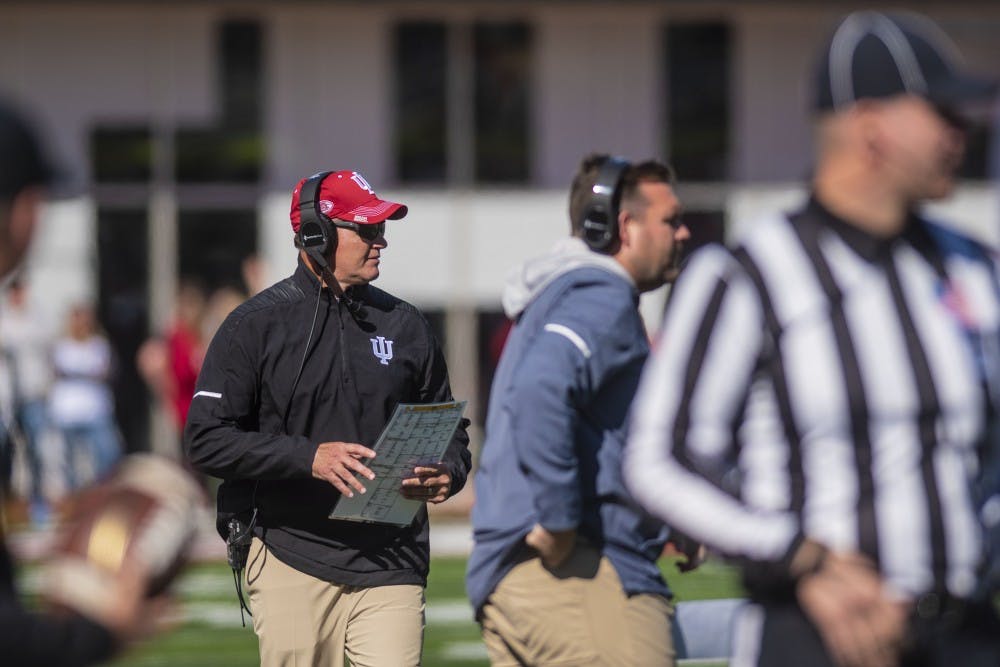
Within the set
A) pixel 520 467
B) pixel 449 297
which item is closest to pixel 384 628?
pixel 520 467

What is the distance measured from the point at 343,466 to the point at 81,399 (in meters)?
11.7

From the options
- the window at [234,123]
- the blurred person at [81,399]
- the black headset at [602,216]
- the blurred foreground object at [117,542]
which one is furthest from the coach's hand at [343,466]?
the window at [234,123]

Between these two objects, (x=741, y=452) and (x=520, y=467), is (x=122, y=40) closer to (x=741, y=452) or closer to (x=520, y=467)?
(x=520, y=467)

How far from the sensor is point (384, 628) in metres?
5.07

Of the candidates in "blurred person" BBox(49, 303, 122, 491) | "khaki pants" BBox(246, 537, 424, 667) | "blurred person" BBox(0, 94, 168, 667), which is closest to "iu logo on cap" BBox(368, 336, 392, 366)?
"khaki pants" BBox(246, 537, 424, 667)

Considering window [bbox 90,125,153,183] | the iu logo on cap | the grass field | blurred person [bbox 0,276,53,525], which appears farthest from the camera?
window [bbox 90,125,153,183]

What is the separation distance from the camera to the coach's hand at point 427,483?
202 inches

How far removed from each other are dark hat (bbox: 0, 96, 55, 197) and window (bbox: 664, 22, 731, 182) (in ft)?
55.6

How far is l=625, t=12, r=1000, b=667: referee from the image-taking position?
3002mm

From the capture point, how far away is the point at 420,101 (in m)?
19.3

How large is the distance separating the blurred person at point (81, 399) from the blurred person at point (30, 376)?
18 cm

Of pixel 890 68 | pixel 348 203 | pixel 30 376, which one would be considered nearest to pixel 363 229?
pixel 348 203

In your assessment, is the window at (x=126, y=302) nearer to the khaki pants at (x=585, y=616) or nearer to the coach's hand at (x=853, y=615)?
the khaki pants at (x=585, y=616)

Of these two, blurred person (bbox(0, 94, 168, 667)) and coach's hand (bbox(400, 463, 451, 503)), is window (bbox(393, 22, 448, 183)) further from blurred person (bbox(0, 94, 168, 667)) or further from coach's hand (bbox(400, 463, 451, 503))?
blurred person (bbox(0, 94, 168, 667))
